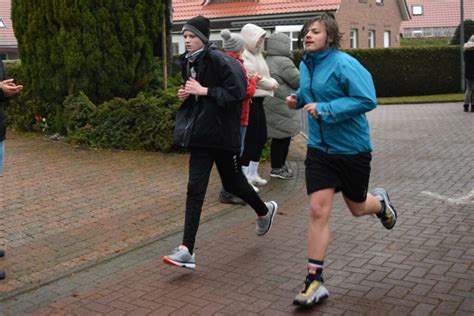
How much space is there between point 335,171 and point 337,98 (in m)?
0.48

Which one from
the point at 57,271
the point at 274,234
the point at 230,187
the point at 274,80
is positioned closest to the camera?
the point at 57,271

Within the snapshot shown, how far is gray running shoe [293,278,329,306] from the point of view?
13.3 feet

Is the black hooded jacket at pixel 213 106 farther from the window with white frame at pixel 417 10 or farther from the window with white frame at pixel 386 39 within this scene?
the window with white frame at pixel 417 10

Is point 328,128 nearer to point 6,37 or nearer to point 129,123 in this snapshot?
point 129,123

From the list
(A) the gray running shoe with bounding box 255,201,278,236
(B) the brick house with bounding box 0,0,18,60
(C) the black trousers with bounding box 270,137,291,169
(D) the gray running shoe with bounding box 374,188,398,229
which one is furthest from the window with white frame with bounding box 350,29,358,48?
(D) the gray running shoe with bounding box 374,188,398,229

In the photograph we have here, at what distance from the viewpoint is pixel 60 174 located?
27.8 feet

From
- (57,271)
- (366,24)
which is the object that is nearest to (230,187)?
(57,271)

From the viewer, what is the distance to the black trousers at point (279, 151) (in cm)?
808

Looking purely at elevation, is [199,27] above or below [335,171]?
above

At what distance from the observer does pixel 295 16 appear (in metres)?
28.6

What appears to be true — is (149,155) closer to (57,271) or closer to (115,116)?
(115,116)

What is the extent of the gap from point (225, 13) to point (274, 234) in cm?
2613

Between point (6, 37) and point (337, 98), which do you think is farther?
point (6, 37)

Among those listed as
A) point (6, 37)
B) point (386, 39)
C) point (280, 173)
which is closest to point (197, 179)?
point (280, 173)
